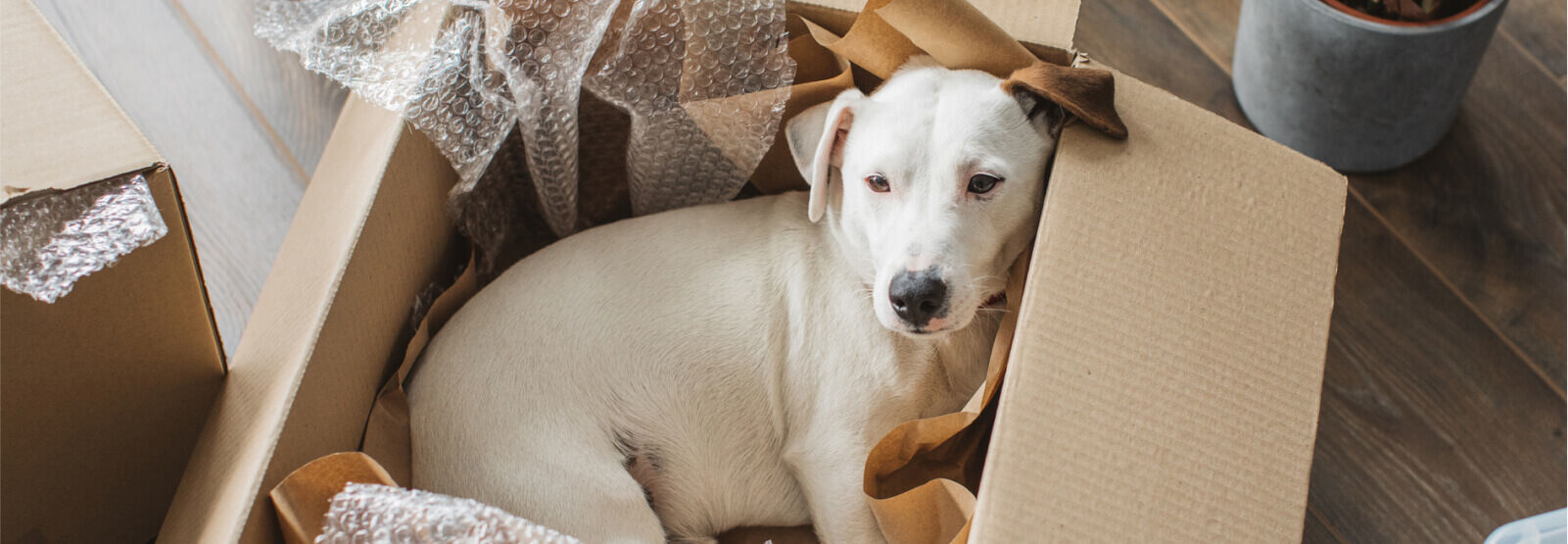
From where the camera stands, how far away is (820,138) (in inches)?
46.3

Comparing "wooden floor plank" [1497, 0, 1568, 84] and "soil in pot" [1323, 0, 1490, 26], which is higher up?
"soil in pot" [1323, 0, 1490, 26]

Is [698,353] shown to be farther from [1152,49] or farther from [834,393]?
[1152,49]

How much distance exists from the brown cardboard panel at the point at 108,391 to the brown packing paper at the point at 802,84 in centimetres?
69

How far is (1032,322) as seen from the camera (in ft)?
2.88

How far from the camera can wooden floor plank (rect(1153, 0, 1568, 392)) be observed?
1600 mm

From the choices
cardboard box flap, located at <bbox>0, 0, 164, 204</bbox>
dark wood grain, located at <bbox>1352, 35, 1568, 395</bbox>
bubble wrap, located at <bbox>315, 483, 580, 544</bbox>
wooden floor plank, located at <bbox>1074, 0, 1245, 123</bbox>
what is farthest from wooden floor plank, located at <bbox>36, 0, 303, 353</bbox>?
dark wood grain, located at <bbox>1352, 35, 1568, 395</bbox>

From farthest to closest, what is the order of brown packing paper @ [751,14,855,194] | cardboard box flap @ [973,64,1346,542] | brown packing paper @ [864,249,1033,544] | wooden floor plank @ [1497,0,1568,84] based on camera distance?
1. wooden floor plank @ [1497,0,1568,84]
2. brown packing paper @ [751,14,855,194]
3. brown packing paper @ [864,249,1033,544]
4. cardboard box flap @ [973,64,1346,542]

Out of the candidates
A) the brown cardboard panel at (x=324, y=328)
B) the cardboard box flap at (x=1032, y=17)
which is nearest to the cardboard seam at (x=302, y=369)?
the brown cardboard panel at (x=324, y=328)

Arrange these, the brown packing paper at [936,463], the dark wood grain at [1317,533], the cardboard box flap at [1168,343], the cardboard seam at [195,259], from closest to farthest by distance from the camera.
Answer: the cardboard box flap at [1168,343] < the cardboard seam at [195,259] < the brown packing paper at [936,463] < the dark wood grain at [1317,533]

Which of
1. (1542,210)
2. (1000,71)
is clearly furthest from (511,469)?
(1542,210)

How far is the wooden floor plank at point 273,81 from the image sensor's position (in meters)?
1.69

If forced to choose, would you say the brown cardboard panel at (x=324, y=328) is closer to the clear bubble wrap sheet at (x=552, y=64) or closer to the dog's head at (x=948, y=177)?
the clear bubble wrap sheet at (x=552, y=64)

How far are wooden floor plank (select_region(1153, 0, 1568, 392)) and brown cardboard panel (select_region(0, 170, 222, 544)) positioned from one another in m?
1.73

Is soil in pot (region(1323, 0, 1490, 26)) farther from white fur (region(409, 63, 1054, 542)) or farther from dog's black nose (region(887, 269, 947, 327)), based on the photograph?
dog's black nose (region(887, 269, 947, 327))
